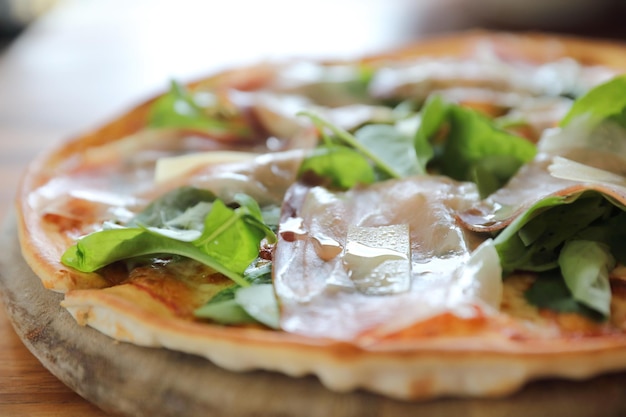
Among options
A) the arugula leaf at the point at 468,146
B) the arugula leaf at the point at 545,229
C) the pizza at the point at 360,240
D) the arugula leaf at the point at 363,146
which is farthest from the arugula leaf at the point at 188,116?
the arugula leaf at the point at 545,229

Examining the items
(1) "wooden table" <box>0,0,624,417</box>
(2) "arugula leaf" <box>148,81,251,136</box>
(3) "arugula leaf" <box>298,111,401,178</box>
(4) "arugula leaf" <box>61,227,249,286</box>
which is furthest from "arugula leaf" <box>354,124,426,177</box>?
(1) "wooden table" <box>0,0,624,417</box>

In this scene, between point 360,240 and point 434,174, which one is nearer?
point 360,240

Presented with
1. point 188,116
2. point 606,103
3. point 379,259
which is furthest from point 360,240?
point 188,116

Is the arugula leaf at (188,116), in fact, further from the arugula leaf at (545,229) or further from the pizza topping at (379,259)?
the arugula leaf at (545,229)

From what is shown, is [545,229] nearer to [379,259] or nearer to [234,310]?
[379,259]

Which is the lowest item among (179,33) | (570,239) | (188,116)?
(179,33)

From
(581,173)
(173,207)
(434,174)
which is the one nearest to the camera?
(581,173)

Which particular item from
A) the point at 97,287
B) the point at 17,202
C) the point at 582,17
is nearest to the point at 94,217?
the point at 17,202
